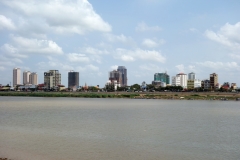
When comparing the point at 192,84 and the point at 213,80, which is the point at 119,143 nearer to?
the point at 213,80

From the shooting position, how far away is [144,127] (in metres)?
25.5

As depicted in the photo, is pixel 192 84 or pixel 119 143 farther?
pixel 192 84

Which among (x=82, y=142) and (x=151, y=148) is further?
(x=82, y=142)

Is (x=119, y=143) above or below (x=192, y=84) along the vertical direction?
below

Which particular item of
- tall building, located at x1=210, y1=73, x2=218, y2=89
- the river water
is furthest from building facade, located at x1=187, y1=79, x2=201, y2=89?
the river water

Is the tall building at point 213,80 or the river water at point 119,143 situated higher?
the tall building at point 213,80

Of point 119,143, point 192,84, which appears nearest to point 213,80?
point 192,84

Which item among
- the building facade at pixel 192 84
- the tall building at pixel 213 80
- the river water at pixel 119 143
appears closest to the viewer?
the river water at pixel 119 143

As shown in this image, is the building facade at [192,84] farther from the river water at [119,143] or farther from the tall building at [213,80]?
the river water at [119,143]

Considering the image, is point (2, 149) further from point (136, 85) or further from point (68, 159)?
point (136, 85)

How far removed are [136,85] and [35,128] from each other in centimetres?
15085

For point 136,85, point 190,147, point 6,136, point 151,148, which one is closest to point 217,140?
point 190,147

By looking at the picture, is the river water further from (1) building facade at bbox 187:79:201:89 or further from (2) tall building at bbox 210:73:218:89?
(1) building facade at bbox 187:79:201:89

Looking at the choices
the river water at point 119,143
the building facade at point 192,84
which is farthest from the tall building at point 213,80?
the river water at point 119,143
